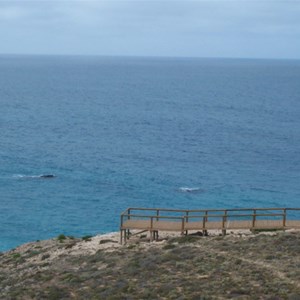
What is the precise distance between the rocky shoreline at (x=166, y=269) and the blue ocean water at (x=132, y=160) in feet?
57.0

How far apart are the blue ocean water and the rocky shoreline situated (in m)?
17.4

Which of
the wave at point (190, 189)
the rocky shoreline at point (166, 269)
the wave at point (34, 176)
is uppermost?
the rocky shoreline at point (166, 269)

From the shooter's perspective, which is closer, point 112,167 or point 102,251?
point 102,251

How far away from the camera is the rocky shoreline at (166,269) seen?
60.8 ft

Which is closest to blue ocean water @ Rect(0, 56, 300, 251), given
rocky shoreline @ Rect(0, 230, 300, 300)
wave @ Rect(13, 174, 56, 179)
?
wave @ Rect(13, 174, 56, 179)

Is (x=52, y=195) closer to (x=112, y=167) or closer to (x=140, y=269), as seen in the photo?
(x=112, y=167)

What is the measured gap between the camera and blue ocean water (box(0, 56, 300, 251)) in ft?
161

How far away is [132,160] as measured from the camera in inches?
2591

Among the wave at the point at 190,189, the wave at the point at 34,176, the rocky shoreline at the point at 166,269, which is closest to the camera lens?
the rocky shoreline at the point at 166,269

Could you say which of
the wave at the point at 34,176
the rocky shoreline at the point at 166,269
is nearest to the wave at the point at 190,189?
the wave at the point at 34,176

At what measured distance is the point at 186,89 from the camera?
16625cm

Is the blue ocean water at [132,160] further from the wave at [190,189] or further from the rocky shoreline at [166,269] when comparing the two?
the rocky shoreline at [166,269]

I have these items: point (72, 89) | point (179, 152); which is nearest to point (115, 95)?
point (72, 89)

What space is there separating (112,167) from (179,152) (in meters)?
11.4
